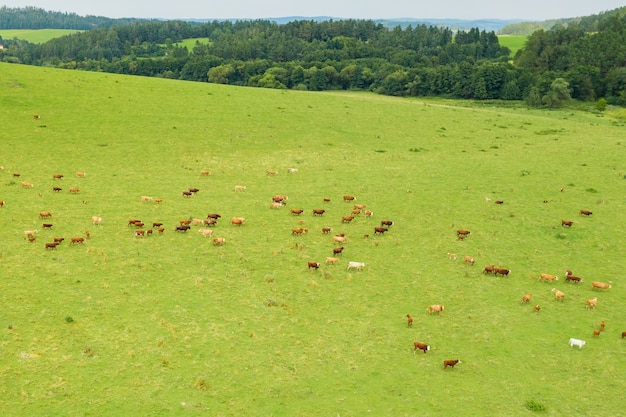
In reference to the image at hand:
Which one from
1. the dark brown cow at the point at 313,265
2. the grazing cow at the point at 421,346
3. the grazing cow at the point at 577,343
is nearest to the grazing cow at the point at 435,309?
the grazing cow at the point at 421,346

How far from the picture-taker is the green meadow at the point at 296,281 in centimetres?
1587

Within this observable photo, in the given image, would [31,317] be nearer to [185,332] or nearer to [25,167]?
[185,332]

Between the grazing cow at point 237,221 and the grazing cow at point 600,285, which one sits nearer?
the grazing cow at point 600,285

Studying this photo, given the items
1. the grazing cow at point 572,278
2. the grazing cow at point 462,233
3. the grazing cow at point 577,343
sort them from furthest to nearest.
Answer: the grazing cow at point 462,233, the grazing cow at point 572,278, the grazing cow at point 577,343

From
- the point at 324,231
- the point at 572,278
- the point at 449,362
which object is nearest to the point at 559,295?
the point at 572,278

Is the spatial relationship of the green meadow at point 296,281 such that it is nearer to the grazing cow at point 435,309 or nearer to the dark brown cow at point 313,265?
the grazing cow at point 435,309

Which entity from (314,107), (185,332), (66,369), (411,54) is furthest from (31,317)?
(411,54)

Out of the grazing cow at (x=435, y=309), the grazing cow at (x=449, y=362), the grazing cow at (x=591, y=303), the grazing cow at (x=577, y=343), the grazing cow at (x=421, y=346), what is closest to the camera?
the grazing cow at (x=449, y=362)

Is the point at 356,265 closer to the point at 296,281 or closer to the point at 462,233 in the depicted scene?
the point at 296,281

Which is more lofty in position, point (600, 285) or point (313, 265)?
point (313, 265)

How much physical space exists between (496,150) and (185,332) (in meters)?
39.8

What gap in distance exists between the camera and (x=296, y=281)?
22.6m

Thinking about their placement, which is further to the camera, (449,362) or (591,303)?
(591,303)

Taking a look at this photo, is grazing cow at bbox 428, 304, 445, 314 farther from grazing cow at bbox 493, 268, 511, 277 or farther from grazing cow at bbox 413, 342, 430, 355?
grazing cow at bbox 493, 268, 511, 277
